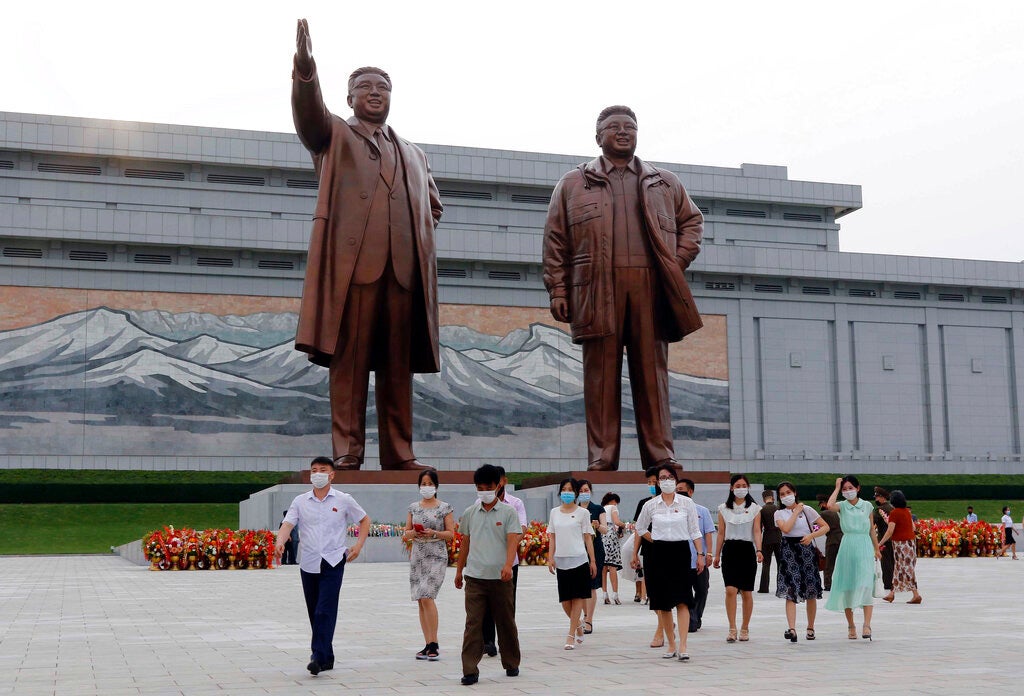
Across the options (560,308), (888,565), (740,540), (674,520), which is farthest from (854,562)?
(560,308)

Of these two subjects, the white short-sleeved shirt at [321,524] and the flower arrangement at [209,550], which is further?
the flower arrangement at [209,550]

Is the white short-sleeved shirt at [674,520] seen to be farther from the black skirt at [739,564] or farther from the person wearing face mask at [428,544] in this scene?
the person wearing face mask at [428,544]

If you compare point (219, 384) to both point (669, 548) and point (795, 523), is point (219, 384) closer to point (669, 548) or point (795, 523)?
point (795, 523)

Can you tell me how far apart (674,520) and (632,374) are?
8377 millimetres

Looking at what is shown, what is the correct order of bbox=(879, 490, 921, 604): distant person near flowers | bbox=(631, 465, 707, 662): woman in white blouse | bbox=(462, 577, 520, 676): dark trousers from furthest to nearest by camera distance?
bbox=(879, 490, 921, 604): distant person near flowers, bbox=(631, 465, 707, 662): woman in white blouse, bbox=(462, 577, 520, 676): dark trousers

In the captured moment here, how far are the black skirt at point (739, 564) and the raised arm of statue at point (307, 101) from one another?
7.85m

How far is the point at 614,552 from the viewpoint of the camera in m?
12.1

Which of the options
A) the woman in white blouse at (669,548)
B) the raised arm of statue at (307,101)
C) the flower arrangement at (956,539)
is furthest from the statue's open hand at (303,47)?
the flower arrangement at (956,539)

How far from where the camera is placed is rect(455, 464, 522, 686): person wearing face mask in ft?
23.9

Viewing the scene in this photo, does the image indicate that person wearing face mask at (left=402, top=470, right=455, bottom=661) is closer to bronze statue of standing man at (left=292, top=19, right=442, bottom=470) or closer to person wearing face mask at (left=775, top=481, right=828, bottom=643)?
person wearing face mask at (left=775, top=481, right=828, bottom=643)

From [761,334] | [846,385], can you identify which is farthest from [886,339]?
[761,334]

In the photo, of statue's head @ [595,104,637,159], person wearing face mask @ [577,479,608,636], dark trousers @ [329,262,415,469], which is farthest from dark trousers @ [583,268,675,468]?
person wearing face mask @ [577,479,608,636]

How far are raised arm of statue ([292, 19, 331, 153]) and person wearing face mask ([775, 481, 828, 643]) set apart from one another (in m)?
7.75

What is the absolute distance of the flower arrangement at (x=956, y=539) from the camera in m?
20.9
